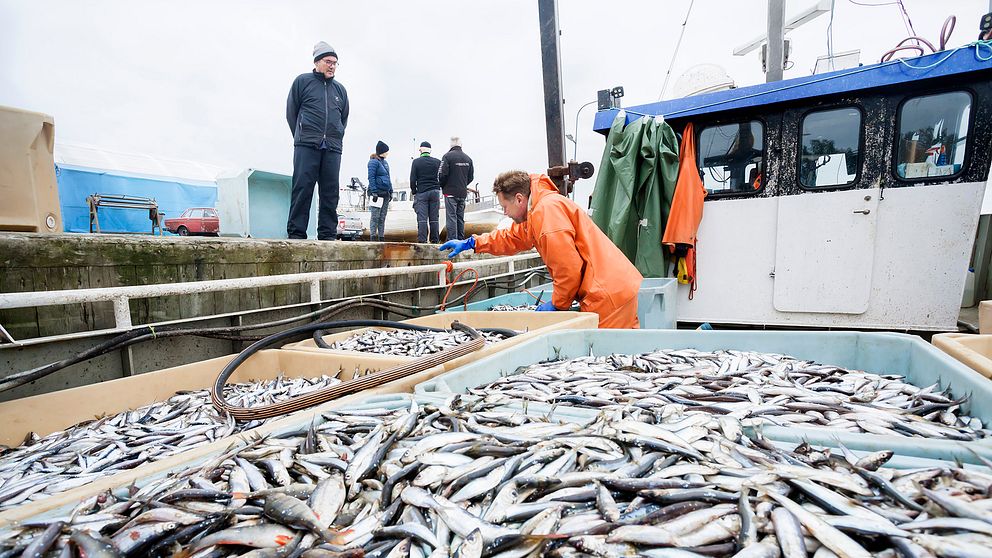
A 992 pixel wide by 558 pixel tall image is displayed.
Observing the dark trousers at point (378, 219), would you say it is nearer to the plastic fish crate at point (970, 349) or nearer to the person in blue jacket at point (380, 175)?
the person in blue jacket at point (380, 175)

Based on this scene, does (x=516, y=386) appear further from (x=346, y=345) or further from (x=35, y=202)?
(x=35, y=202)

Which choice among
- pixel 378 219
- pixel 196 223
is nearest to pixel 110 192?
pixel 196 223

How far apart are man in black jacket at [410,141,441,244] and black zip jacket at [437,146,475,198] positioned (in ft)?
0.71

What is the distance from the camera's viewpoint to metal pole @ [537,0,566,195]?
239 inches

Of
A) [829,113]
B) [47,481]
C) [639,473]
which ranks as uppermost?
A: [829,113]

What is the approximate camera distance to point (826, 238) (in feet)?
18.1

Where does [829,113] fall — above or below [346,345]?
above

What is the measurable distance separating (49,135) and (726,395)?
576cm

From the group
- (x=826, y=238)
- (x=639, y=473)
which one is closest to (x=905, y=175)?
(x=826, y=238)

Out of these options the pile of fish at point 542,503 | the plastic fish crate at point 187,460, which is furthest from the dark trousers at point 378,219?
the pile of fish at point 542,503

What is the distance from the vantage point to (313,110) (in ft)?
19.0

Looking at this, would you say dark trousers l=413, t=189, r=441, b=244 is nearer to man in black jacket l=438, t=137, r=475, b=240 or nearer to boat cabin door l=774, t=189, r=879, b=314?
man in black jacket l=438, t=137, r=475, b=240

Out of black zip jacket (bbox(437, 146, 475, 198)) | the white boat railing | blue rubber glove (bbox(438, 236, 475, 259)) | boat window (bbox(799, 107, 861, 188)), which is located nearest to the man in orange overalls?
blue rubber glove (bbox(438, 236, 475, 259))

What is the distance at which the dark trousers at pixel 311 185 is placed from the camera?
5832 mm
